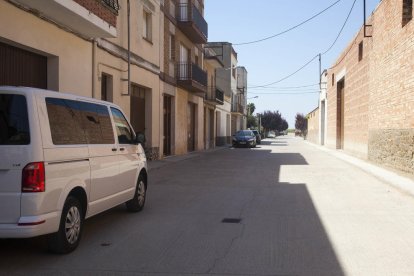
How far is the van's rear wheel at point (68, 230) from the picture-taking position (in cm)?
563

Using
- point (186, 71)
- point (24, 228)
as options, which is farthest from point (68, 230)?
point (186, 71)

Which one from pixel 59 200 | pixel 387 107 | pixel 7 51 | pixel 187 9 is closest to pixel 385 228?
pixel 59 200

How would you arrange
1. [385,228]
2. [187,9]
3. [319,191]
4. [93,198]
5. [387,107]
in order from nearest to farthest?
[93,198] < [385,228] < [319,191] < [387,107] < [187,9]

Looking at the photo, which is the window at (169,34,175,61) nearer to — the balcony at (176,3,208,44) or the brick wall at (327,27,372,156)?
the balcony at (176,3,208,44)

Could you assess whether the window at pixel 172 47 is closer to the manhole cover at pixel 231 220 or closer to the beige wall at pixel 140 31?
the beige wall at pixel 140 31

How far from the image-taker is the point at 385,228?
24.6 ft

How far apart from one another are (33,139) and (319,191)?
8181mm

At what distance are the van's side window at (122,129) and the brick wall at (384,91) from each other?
9.61 metres

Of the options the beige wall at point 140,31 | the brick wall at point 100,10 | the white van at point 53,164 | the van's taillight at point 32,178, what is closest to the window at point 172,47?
the beige wall at point 140,31

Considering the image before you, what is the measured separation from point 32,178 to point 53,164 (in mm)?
334

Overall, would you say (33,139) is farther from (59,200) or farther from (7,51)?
(7,51)

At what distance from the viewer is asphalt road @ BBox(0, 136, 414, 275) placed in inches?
208

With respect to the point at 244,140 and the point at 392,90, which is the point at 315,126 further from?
the point at 392,90

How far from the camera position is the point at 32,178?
5066 millimetres
